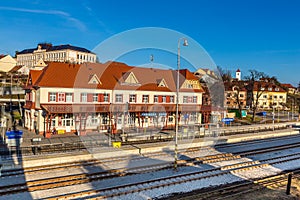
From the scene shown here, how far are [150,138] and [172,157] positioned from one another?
665 centimetres

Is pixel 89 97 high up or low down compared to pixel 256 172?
up

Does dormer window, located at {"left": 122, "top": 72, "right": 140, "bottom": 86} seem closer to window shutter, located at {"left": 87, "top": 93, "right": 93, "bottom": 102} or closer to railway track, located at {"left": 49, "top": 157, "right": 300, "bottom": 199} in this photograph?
window shutter, located at {"left": 87, "top": 93, "right": 93, "bottom": 102}

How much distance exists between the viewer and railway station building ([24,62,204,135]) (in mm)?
29750

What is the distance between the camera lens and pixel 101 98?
32.4 metres

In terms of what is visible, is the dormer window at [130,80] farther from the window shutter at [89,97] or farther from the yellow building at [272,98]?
the yellow building at [272,98]

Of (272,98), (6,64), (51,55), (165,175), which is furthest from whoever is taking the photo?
(51,55)

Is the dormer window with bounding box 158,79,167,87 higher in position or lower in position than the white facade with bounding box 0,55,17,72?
lower

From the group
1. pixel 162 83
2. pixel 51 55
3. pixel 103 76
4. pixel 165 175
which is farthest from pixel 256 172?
pixel 51 55

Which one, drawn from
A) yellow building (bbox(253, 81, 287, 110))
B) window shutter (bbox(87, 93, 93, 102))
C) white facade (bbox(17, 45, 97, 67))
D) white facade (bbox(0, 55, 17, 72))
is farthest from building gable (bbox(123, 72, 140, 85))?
white facade (bbox(0, 55, 17, 72))

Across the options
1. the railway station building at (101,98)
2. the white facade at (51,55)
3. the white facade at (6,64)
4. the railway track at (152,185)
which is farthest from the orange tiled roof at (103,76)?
the white facade at (6,64)

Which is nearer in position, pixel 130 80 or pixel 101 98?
pixel 101 98

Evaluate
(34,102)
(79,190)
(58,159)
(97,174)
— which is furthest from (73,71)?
(79,190)

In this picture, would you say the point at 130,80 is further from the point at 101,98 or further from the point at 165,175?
the point at 165,175

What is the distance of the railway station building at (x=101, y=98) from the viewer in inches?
1171
